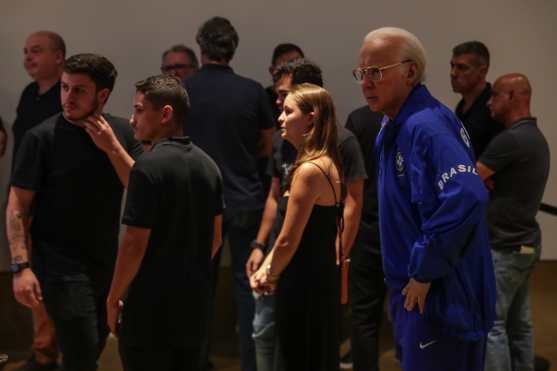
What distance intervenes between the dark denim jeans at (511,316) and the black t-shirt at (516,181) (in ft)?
0.28

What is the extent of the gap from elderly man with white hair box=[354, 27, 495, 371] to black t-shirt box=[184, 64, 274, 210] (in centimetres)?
160

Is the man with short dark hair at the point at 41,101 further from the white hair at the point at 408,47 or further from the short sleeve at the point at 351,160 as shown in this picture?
the white hair at the point at 408,47

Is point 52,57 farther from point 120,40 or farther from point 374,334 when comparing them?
point 374,334

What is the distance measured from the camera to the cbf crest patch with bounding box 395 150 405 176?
9.17 feet

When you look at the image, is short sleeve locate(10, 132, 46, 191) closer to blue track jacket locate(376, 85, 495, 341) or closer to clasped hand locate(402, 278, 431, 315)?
blue track jacket locate(376, 85, 495, 341)

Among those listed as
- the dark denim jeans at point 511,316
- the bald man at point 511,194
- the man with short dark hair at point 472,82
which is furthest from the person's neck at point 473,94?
the dark denim jeans at point 511,316

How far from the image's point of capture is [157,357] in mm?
3074

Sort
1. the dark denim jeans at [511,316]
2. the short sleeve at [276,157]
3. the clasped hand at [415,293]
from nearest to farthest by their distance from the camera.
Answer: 1. the clasped hand at [415,293]
2. the short sleeve at [276,157]
3. the dark denim jeans at [511,316]

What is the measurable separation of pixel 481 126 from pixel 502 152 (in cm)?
49

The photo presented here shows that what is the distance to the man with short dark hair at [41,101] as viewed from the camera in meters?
4.89

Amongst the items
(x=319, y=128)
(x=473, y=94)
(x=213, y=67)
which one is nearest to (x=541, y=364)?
(x=473, y=94)

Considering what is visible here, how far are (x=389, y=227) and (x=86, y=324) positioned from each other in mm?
1302

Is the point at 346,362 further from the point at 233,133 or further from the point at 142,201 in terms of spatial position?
the point at 142,201

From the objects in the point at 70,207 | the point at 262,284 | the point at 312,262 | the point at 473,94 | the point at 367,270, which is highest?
the point at 473,94
